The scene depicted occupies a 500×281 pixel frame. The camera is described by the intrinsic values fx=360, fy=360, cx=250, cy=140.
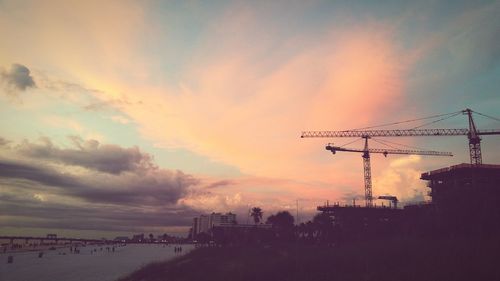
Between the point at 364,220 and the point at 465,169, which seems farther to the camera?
the point at 364,220

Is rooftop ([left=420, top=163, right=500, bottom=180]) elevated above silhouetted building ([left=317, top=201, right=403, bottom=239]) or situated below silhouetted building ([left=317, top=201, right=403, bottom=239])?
above

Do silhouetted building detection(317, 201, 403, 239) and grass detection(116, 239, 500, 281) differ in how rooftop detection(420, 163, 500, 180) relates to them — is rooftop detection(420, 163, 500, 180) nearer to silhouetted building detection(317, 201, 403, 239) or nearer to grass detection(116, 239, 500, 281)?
silhouetted building detection(317, 201, 403, 239)

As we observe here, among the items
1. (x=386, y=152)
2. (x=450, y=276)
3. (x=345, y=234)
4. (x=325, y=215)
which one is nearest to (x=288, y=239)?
(x=325, y=215)

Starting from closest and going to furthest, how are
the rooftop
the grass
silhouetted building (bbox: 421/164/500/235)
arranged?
the grass < silhouetted building (bbox: 421/164/500/235) < the rooftop

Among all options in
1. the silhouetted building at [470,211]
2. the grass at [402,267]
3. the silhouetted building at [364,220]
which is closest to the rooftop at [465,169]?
the silhouetted building at [364,220]

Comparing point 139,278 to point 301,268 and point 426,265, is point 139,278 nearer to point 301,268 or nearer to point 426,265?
point 301,268

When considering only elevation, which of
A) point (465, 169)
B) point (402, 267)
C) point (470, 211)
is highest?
point (465, 169)

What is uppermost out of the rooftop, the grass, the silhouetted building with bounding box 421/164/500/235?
the rooftop

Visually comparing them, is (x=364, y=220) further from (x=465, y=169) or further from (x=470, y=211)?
(x=470, y=211)

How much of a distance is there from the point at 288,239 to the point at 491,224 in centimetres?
9703

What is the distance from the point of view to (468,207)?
249 feet

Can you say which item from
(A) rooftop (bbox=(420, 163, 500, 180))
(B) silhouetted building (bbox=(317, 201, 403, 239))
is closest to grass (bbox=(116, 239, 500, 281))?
(B) silhouetted building (bbox=(317, 201, 403, 239))

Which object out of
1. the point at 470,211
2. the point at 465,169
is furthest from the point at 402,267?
the point at 465,169

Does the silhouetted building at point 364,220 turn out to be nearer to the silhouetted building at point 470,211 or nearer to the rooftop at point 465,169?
the rooftop at point 465,169
